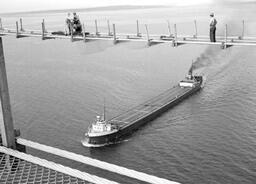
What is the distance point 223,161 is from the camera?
25.6 meters

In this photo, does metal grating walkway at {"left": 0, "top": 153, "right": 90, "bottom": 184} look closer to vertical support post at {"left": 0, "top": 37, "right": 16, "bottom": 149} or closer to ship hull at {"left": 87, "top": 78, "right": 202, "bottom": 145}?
vertical support post at {"left": 0, "top": 37, "right": 16, "bottom": 149}

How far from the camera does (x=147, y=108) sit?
122 feet

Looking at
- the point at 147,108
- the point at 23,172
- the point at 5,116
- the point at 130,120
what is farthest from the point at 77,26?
the point at 147,108

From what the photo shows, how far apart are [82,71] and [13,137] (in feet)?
141

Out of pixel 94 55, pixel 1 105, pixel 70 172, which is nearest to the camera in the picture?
pixel 70 172

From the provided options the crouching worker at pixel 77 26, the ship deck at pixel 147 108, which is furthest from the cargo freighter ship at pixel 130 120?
the crouching worker at pixel 77 26

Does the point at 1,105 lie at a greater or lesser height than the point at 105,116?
greater

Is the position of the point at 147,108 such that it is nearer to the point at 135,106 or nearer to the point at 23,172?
the point at 135,106

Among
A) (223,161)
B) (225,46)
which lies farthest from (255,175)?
(225,46)

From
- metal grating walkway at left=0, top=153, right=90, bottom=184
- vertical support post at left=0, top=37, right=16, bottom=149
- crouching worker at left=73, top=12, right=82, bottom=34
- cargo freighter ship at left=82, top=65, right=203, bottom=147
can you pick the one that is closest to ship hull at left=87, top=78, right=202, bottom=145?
cargo freighter ship at left=82, top=65, right=203, bottom=147

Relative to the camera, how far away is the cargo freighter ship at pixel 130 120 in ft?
104

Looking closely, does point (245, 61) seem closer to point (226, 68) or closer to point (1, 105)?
point (226, 68)

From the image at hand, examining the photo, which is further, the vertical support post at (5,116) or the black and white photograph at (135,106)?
the black and white photograph at (135,106)

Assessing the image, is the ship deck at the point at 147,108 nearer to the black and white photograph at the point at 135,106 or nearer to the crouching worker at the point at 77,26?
the black and white photograph at the point at 135,106
